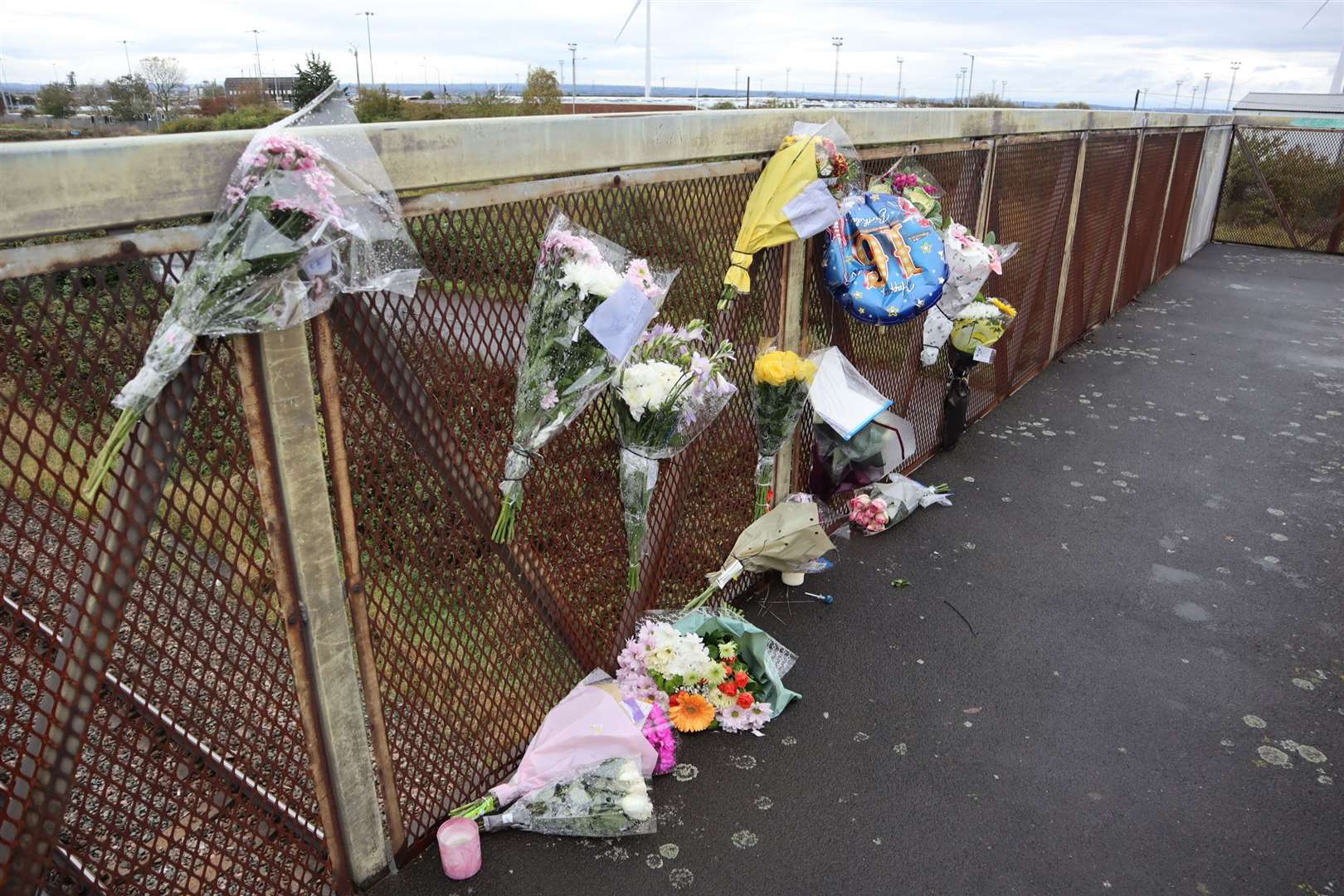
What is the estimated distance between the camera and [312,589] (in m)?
2.53

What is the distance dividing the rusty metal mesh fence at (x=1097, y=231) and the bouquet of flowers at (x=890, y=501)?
4.22m

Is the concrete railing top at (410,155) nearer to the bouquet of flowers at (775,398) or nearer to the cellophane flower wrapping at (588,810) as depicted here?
the bouquet of flowers at (775,398)

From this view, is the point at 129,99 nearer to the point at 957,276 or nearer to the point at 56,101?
the point at 56,101

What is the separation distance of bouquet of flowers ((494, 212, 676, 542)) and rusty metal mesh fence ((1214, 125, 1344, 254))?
18802 millimetres

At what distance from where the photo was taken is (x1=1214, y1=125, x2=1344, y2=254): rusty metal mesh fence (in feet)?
55.3

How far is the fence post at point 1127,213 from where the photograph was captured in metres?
10.1

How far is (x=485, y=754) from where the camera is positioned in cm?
335

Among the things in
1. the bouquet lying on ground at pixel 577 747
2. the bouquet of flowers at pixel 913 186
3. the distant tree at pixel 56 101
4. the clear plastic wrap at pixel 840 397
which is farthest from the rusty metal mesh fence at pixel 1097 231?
the distant tree at pixel 56 101

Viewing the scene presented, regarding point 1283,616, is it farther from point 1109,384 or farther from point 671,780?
point 1109,384

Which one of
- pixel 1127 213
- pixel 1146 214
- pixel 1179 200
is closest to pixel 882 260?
pixel 1127 213

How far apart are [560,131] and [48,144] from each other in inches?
61.5

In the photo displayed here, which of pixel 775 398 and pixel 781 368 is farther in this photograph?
pixel 775 398

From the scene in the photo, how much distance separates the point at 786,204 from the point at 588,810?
104 inches

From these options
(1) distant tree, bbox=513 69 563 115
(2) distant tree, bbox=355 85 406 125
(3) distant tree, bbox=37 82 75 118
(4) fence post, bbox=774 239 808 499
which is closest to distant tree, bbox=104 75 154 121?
(3) distant tree, bbox=37 82 75 118
